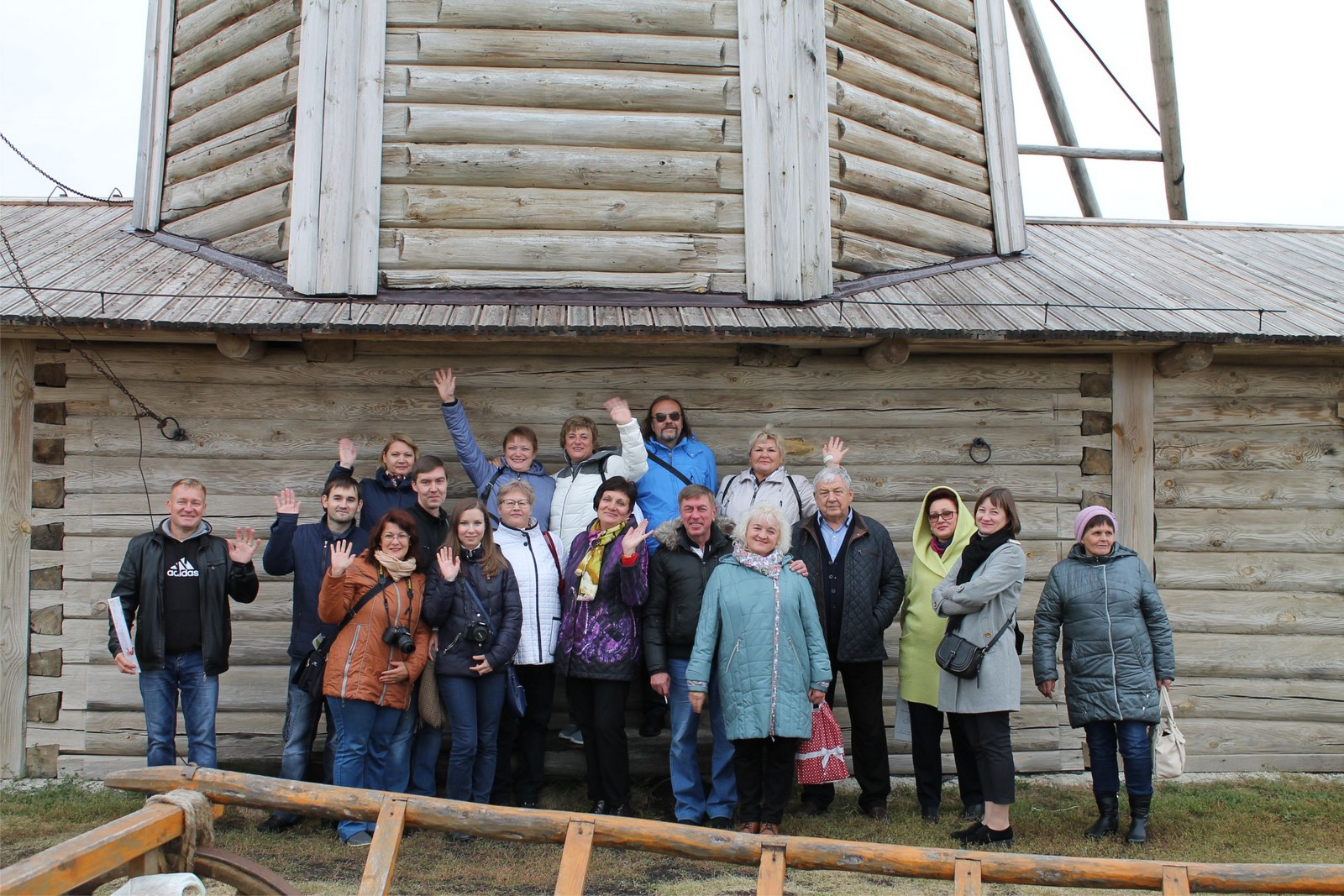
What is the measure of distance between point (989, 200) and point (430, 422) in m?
4.59

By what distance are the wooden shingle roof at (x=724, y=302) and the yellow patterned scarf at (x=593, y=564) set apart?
3.82 feet

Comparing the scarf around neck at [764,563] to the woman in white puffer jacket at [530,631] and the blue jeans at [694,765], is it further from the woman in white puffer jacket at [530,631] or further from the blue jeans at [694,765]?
the woman in white puffer jacket at [530,631]

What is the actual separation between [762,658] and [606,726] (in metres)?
0.96

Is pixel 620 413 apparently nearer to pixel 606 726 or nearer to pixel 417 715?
pixel 606 726

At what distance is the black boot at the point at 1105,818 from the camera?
5926 millimetres

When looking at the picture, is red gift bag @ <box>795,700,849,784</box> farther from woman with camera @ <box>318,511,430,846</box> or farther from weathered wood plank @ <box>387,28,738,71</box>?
weathered wood plank @ <box>387,28,738,71</box>

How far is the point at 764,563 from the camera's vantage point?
5.81 metres

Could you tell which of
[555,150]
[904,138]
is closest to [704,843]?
[555,150]

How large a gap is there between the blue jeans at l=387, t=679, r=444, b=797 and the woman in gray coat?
274cm

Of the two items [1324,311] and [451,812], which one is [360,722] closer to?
[451,812]

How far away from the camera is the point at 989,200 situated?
8.58 metres

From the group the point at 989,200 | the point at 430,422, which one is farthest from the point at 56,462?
the point at 989,200

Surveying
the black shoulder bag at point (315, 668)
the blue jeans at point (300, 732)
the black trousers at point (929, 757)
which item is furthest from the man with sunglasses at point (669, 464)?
the blue jeans at point (300, 732)

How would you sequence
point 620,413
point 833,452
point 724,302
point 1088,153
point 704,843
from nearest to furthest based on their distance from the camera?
point 704,843 < point 620,413 < point 833,452 < point 724,302 < point 1088,153
